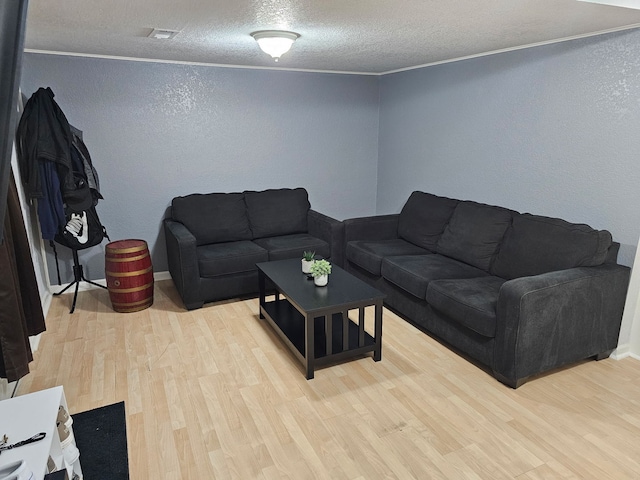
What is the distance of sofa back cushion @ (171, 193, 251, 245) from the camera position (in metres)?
4.17

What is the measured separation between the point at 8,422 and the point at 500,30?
321 centimetres

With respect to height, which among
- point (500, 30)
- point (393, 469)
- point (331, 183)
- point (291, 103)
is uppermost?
point (500, 30)

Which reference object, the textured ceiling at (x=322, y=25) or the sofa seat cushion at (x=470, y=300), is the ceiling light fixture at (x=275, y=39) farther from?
the sofa seat cushion at (x=470, y=300)

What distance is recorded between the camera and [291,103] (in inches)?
187

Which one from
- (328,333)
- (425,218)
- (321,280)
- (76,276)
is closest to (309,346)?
(328,333)

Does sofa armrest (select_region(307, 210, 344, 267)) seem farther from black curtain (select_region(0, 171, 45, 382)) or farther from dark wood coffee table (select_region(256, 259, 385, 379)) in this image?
black curtain (select_region(0, 171, 45, 382))

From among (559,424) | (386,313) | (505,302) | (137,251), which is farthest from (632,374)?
(137,251)

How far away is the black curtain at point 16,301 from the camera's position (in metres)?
2.17

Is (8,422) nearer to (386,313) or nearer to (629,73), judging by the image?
(386,313)

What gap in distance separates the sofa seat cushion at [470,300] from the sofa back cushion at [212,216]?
204cm

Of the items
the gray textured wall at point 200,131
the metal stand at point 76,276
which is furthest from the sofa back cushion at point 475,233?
the metal stand at point 76,276

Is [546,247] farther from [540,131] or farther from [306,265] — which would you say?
[306,265]

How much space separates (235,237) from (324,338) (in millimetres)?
1705

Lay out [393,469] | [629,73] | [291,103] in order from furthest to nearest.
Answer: [291,103] → [629,73] → [393,469]
